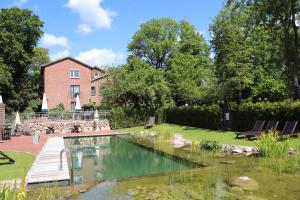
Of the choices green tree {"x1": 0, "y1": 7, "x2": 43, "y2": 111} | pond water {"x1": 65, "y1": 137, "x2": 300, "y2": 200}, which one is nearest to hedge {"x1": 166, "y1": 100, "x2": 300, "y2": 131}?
pond water {"x1": 65, "y1": 137, "x2": 300, "y2": 200}

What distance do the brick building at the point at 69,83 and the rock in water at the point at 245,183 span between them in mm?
42009

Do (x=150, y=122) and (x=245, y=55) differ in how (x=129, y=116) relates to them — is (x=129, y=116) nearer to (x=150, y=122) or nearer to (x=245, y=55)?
(x=150, y=122)

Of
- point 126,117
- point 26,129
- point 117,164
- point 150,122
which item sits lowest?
point 117,164

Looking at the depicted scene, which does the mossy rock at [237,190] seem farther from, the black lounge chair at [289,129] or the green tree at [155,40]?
the green tree at [155,40]

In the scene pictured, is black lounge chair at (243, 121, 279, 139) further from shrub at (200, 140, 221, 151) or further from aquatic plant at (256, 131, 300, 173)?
aquatic plant at (256, 131, 300, 173)

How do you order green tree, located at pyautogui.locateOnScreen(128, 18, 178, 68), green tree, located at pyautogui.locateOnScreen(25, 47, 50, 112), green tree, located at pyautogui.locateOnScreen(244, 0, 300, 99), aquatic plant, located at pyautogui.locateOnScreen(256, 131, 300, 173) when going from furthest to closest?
green tree, located at pyautogui.locateOnScreen(25, 47, 50, 112) < green tree, located at pyautogui.locateOnScreen(128, 18, 178, 68) < green tree, located at pyautogui.locateOnScreen(244, 0, 300, 99) < aquatic plant, located at pyautogui.locateOnScreen(256, 131, 300, 173)

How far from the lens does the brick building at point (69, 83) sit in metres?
51.2

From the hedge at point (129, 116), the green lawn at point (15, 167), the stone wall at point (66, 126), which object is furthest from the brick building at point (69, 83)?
the green lawn at point (15, 167)

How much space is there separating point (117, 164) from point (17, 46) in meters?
33.6

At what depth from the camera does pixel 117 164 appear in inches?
579

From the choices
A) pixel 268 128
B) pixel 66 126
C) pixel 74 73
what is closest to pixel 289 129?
pixel 268 128

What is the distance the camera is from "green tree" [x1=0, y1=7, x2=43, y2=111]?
1741 inches

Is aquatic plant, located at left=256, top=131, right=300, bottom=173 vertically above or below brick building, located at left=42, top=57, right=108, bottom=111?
below

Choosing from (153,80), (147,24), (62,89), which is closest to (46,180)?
(153,80)
